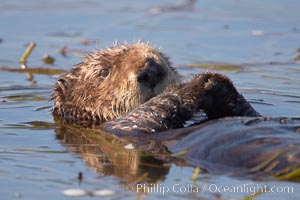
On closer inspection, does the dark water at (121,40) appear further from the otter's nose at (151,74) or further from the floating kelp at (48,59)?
the otter's nose at (151,74)

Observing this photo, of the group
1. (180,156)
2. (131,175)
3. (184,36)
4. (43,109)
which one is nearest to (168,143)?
(180,156)

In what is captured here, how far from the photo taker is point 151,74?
6.94 meters

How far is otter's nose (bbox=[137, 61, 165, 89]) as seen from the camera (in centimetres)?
693

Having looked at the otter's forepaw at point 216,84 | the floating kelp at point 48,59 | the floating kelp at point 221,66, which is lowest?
the floating kelp at point 221,66

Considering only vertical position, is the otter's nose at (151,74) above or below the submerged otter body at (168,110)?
above

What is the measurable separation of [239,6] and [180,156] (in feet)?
25.0

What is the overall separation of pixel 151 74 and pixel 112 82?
1.89 feet

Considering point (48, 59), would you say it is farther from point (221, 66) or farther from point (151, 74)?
point (151, 74)

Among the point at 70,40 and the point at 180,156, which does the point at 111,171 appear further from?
the point at 70,40

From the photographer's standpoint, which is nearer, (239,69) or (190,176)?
(190,176)

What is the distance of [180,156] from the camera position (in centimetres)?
609

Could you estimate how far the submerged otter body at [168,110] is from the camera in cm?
570

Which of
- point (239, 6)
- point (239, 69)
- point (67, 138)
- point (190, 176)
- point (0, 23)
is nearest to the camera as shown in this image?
point (190, 176)

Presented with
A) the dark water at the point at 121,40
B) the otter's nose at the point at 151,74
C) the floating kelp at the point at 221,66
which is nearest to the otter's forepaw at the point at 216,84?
the otter's nose at the point at 151,74
